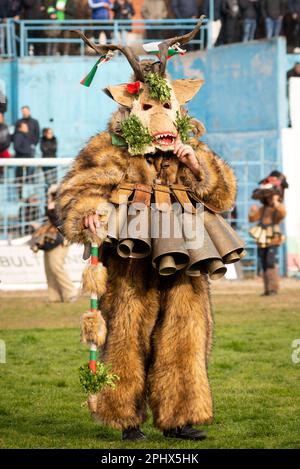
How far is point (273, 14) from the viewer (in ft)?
101

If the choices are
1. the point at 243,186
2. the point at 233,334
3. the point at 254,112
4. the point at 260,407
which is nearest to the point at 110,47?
the point at 260,407

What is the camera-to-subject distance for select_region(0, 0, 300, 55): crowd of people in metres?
30.7

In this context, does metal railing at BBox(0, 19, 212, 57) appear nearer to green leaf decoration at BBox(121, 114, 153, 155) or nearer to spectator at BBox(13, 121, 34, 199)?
spectator at BBox(13, 121, 34, 199)

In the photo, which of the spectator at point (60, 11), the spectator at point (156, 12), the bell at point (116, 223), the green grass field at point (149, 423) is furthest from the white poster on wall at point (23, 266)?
the bell at point (116, 223)

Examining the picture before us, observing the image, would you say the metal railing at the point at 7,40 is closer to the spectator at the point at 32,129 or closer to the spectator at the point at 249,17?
the spectator at the point at 32,129

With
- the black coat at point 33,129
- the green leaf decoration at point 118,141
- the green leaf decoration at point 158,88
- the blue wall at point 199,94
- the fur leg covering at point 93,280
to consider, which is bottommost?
the fur leg covering at point 93,280

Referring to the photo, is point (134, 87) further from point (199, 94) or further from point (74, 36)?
point (74, 36)

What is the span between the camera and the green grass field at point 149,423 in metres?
9.12

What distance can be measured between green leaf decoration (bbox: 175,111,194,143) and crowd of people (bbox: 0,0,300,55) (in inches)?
857

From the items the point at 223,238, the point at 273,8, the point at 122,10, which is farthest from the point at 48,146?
the point at 223,238

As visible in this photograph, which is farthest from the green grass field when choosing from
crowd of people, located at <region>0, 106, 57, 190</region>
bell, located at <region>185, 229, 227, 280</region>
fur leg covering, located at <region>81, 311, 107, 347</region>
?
crowd of people, located at <region>0, 106, 57, 190</region>

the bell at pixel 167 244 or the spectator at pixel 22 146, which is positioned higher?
the spectator at pixel 22 146

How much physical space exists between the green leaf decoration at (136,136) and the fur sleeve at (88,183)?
127 mm

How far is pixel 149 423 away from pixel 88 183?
213 centimetres
